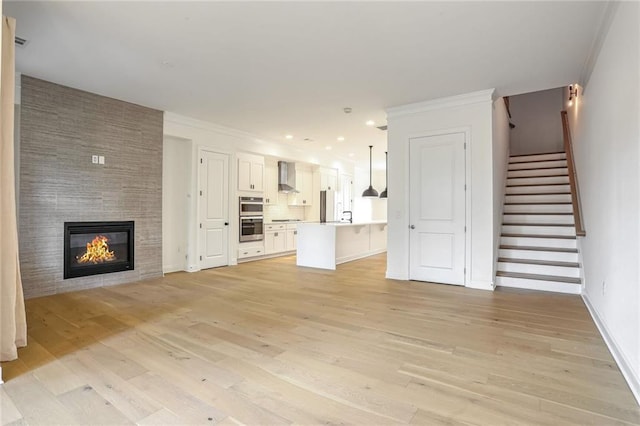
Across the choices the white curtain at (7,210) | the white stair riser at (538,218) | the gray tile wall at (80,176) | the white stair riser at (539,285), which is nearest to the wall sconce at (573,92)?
the white stair riser at (538,218)

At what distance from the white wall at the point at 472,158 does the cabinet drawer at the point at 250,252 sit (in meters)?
3.40

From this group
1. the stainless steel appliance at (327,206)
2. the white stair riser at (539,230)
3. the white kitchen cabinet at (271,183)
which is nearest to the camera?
the white stair riser at (539,230)

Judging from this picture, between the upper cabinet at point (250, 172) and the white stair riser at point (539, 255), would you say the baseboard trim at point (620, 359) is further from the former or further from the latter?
the upper cabinet at point (250, 172)

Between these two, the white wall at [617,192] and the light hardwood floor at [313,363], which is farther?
the white wall at [617,192]

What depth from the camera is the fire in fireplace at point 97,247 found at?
4.52 metres

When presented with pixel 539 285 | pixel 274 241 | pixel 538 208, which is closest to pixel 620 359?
pixel 539 285

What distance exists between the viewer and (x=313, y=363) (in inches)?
94.0

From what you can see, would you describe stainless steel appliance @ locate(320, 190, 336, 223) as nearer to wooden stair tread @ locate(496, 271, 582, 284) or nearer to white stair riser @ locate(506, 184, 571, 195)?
white stair riser @ locate(506, 184, 571, 195)

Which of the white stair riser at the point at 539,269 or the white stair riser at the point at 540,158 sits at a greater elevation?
the white stair riser at the point at 540,158

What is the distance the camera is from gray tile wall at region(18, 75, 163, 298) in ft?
13.6

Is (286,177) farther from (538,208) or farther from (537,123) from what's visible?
(537,123)

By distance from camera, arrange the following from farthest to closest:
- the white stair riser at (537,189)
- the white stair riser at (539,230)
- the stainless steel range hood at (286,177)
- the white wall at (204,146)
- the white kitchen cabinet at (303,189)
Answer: the white kitchen cabinet at (303,189) < the stainless steel range hood at (286,177) < the white stair riser at (537,189) < the white wall at (204,146) < the white stair riser at (539,230)

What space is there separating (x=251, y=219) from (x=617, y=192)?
5983mm

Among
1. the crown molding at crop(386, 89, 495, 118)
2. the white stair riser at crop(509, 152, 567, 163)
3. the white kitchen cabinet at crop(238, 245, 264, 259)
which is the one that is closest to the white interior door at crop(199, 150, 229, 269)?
the white kitchen cabinet at crop(238, 245, 264, 259)
